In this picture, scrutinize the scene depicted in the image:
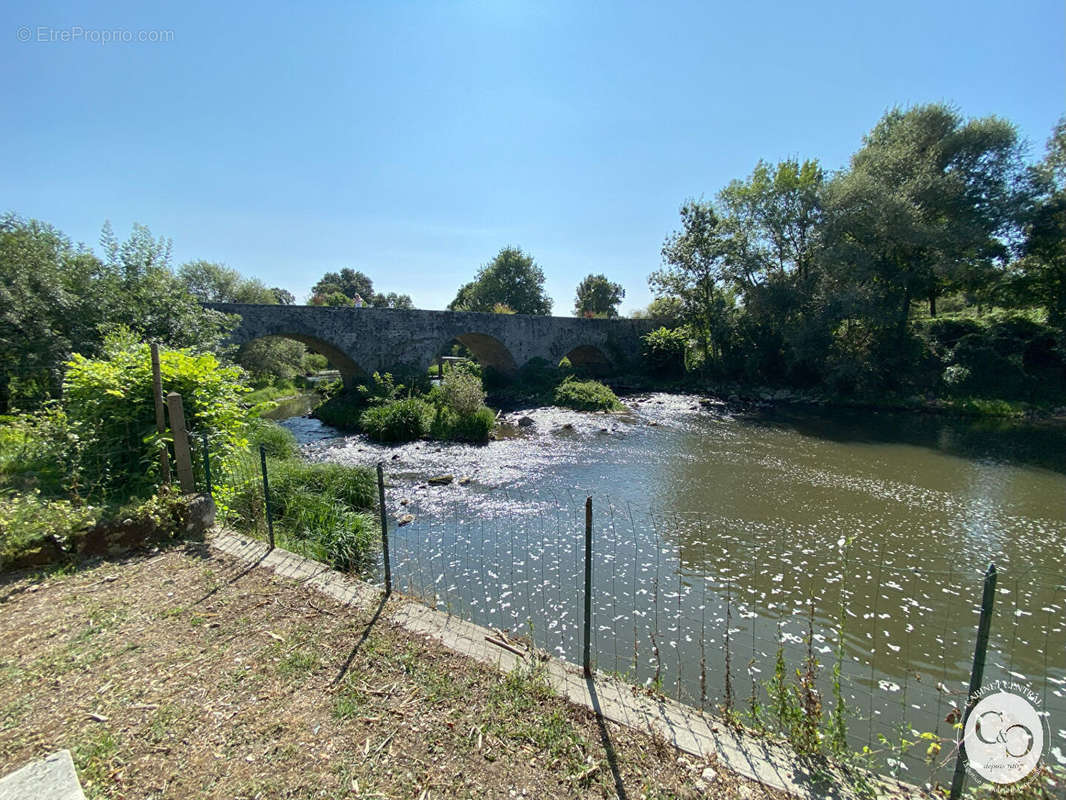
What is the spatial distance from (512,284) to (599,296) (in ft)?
40.1

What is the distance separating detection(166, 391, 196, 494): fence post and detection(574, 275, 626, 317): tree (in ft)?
153

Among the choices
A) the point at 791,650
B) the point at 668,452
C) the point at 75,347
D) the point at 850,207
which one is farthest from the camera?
the point at 850,207

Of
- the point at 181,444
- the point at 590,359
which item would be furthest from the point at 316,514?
the point at 590,359

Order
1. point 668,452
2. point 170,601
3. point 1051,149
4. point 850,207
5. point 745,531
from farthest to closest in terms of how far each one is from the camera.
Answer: point 850,207, point 1051,149, point 668,452, point 745,531, point 170,601

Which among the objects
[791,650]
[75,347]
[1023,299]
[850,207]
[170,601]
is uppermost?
[850,207]

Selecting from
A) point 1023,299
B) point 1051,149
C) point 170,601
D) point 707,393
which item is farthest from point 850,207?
point 170,601

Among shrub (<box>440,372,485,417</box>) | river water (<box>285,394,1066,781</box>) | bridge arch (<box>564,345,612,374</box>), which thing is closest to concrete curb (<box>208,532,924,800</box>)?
river water (<box>285,394,1066,781</box>)

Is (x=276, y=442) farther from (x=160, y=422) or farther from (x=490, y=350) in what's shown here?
(x=490, y=350)

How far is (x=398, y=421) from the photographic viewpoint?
13383 mm

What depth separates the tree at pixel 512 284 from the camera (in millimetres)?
41531

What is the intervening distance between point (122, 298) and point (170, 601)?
26.2ft

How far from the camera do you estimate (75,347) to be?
7863mm

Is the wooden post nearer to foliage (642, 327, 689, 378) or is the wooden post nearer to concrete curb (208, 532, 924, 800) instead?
concrete curb (208, 532, 924, 800)

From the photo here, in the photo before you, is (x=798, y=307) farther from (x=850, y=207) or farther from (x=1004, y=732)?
(x=1004, y=732)
